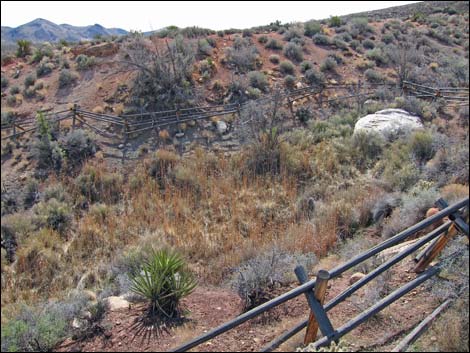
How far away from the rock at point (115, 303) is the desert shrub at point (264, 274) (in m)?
1.64

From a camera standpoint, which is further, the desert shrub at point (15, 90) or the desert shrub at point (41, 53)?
the desert shrub at point (41, 53)

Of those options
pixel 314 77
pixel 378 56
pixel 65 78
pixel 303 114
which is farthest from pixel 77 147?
pixel 378 56

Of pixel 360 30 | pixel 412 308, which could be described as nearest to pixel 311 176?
pixel 412 308

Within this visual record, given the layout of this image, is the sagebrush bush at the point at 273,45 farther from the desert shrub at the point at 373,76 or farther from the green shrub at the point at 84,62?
the green shrub at the point at 84,62

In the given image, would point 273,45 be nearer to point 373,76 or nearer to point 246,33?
point 246,33

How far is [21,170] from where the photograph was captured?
10430 mm

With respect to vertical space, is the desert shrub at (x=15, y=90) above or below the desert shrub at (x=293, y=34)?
below

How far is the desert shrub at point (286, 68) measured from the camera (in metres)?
20.8

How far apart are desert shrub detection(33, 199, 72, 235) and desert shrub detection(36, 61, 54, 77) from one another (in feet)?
38.6

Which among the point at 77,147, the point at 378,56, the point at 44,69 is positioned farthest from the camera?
the point at 378,56

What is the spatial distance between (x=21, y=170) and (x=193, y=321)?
7.24 m

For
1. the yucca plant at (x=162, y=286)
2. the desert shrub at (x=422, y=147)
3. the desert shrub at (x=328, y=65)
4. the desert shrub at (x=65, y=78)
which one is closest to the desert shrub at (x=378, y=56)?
the desert shrub at (x=328, y=65)

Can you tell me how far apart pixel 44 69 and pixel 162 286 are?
17.0 meters

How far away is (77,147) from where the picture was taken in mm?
13078
